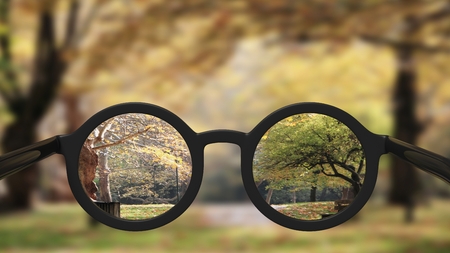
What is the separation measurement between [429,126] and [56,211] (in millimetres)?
2810

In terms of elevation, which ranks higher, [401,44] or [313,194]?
[401,44]

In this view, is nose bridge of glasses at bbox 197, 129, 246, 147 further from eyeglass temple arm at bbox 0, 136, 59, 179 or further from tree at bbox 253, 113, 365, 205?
eyeglass temple arm at bbox 0, 136, 59, 179

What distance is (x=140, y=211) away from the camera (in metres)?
0.56

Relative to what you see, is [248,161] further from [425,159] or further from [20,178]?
[20,178]

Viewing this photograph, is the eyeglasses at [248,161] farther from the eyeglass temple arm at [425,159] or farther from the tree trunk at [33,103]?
the tree trunk at [33,103]

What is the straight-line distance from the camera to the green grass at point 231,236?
3.20 m

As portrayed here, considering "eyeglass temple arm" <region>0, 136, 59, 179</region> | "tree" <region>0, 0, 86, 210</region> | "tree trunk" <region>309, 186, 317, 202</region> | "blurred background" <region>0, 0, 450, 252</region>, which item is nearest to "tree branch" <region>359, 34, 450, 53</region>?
"blurred background" <region>0, 0, 450, 252</region>

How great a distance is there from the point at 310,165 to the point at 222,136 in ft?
0.39

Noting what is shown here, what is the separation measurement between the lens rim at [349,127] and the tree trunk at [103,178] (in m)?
0.17

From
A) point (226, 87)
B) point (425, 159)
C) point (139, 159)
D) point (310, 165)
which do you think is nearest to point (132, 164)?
point (139, 159)

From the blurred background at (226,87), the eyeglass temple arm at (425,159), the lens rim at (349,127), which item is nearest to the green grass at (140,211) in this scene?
the lens rim at (349,127)

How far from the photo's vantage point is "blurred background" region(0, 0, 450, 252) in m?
3.16

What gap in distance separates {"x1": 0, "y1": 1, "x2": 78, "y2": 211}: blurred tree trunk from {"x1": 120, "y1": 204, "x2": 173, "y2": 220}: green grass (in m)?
2.90

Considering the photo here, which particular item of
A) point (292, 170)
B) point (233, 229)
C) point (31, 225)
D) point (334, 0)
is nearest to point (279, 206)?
point (292, 170)
